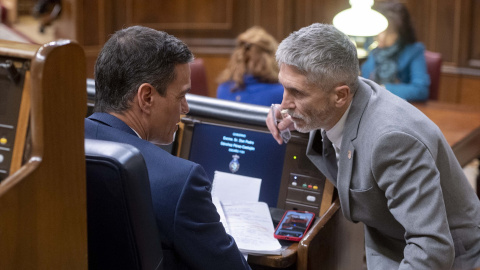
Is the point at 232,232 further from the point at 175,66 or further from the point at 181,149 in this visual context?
the point at 175,66

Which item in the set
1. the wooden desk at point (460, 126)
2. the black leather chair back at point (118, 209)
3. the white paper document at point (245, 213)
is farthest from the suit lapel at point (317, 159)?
the wooden desk at point (460, 126)

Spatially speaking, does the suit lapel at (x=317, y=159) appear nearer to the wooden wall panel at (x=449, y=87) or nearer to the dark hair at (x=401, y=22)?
the dark hair at (x=401, y=22)

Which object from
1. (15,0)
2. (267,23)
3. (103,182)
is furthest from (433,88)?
(15,0)

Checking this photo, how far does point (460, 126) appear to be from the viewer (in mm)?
3428

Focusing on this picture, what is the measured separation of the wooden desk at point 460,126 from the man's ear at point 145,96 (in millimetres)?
1917

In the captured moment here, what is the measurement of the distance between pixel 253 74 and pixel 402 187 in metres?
2.22

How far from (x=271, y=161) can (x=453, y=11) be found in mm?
4351

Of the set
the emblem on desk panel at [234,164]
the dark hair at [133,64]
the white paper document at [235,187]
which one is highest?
the dark hair at [133,64]

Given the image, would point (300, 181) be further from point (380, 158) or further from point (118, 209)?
point (118, 209)

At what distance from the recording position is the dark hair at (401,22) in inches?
175

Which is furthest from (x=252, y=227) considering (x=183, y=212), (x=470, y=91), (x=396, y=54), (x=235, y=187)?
(x=470, y=91)

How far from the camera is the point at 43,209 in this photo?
A: 3.27 feet

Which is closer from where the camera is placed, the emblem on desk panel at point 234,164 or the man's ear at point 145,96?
the man's ear at point 145,96

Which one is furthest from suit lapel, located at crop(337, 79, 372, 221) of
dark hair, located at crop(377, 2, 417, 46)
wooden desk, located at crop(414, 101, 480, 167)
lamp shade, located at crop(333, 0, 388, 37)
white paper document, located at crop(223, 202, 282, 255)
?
dark hair, located at crop(377, 2, 417, 46)
